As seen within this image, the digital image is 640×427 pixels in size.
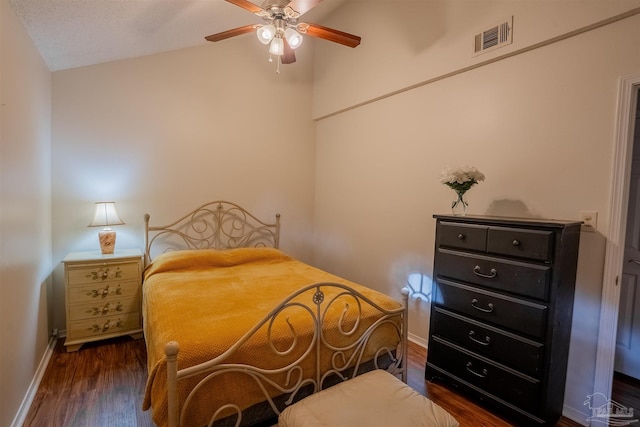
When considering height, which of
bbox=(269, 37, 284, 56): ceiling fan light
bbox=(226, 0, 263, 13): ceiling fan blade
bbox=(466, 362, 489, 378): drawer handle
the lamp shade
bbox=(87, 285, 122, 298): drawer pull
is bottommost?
bbox=(466, 362, 489, 378): drawer handle

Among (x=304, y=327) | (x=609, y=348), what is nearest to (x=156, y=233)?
(x=304, y=327)

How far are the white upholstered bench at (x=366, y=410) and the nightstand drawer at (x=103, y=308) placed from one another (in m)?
2.13

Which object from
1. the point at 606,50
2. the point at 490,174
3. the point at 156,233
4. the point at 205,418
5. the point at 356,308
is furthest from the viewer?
the point at 156,233

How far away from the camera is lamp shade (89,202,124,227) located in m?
2.90

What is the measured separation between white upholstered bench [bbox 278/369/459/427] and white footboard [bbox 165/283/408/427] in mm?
218

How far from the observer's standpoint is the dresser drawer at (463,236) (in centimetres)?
202

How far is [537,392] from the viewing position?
5.86ft

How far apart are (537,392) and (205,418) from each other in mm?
1754

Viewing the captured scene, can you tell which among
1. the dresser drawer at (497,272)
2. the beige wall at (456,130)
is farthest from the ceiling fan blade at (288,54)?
the dresser drawer at (497,272)

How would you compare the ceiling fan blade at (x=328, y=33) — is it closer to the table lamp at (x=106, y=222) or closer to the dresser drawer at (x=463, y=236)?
the dresser drawer at (x=463, y=236)

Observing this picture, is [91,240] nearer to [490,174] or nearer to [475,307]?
[475,307]

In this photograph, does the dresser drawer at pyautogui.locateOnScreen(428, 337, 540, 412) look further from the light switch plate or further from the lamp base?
the lamp base

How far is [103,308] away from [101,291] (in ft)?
0.50

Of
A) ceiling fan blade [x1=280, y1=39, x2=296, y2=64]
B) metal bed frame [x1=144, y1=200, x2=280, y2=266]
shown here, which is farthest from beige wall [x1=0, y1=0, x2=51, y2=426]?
ceiling fan blade [x1=280, y1=39, x2=296, y2=64]
